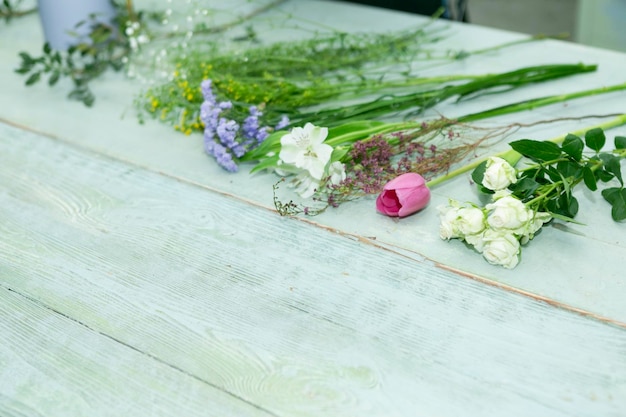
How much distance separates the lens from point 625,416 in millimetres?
720

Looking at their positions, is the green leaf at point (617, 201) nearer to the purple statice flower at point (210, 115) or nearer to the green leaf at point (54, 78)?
the purple statice flower at point (210, 115)

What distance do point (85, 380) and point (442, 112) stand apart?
0.78 metres

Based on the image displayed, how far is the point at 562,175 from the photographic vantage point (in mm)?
946

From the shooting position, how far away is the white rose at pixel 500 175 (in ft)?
3.09

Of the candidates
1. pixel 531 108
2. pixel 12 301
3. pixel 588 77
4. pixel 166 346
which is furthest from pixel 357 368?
pixel 588 77

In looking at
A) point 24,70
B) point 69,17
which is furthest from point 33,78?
point 69,17

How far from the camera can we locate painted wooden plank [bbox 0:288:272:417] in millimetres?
758

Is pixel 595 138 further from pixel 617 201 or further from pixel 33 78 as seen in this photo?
pixel 33 78

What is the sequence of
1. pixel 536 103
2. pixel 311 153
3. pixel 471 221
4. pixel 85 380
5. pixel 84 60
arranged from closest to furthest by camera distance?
1. pixel 85 380
2. pixel 471 221
3. pixel 311 153
4. pixel 536 103
5. pixel 84 60

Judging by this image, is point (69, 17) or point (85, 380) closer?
point (85, 380)

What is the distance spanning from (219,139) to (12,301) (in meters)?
0.41

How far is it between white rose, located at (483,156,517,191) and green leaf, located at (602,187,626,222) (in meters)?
0.15

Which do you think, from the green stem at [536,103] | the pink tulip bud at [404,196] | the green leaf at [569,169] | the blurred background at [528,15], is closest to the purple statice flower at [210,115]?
the pink tulip bud at [404,196]

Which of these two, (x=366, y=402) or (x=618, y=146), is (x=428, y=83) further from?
(x=366, y=402)
